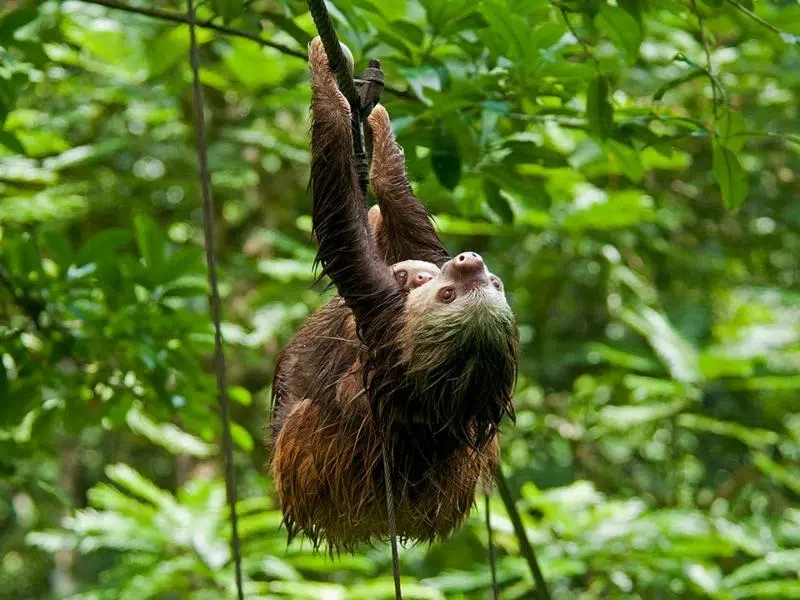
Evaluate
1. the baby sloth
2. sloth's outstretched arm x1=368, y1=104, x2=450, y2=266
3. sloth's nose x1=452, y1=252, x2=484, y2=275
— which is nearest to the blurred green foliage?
sloth's outstretched arm x1=368, y1=104, x2=450, y2=266

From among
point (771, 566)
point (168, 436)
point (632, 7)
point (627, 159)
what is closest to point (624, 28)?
point (632, 7)

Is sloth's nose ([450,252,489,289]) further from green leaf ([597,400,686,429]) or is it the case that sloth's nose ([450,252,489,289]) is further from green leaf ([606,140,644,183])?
green leaf ([597,400,686,429])

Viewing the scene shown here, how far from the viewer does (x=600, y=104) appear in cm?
350

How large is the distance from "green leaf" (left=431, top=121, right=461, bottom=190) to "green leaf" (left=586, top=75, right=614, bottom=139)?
21.0 inches

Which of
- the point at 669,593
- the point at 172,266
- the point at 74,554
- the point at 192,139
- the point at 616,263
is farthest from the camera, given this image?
the point at 74,554

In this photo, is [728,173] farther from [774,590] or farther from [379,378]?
[774,590]

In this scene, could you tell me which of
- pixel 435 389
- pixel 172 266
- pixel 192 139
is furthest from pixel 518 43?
pixel 192 139

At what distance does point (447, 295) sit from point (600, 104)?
39.5 inches

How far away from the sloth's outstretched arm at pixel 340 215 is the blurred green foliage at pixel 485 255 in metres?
0.54

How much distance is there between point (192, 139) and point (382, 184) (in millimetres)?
4362

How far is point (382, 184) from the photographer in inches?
145

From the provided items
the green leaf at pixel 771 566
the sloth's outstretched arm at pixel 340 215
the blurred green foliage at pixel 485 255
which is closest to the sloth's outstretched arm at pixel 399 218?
the blurred green foliage at pixel 485 255

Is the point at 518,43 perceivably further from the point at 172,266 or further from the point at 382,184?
the point at 172,266

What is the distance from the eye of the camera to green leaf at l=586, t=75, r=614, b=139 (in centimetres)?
349
